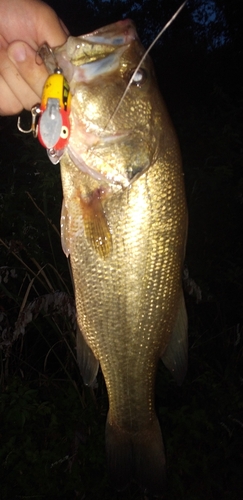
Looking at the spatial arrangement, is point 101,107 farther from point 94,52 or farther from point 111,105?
point 94,52

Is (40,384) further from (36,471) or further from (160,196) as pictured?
(160,196)

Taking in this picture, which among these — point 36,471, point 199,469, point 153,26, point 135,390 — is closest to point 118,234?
point 135,390

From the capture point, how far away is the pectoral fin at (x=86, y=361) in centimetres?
171

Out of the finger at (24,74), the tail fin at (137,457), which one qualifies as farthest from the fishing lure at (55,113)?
the tail fin at (137,457)

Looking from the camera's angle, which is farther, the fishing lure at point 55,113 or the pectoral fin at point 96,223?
the pectoral fin at point 96,223

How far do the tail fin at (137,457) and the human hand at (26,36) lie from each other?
157cm

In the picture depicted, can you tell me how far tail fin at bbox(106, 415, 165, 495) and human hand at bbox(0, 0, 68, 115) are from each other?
157 cm

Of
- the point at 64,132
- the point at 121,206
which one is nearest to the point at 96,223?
the point at 121,206

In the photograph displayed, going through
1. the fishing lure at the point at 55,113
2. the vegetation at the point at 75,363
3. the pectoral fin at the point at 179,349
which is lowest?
the vegetation at the point at 75,363

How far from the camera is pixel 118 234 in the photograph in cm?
150

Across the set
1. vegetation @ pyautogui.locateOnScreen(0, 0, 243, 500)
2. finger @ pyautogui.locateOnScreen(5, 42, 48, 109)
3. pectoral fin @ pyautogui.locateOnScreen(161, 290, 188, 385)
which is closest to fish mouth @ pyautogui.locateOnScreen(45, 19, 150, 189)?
finger @ pyautogui.locateOnScreen(5, 42, 48, 109)

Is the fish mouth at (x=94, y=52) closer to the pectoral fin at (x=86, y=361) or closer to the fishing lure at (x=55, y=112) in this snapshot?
the fishing lure at (x=55, y=112)

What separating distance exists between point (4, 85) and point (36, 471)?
242 cm

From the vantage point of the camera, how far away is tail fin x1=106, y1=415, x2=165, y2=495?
1896 millimetres
